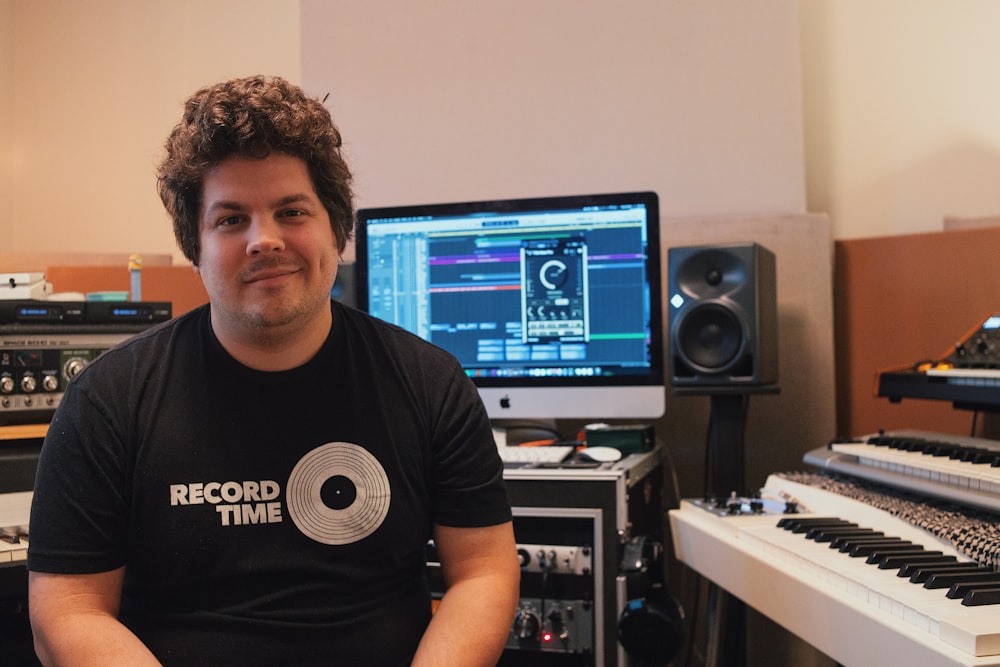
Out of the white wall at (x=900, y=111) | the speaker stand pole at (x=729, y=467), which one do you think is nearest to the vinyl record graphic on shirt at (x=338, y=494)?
the speaker stand pole at (x=729, y=467)

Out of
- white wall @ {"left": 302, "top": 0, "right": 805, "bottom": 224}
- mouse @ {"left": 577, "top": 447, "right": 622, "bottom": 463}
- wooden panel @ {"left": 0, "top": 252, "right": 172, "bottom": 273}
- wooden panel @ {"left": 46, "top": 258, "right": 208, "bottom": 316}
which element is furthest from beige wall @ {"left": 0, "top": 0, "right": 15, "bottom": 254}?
mouse @ {"left": 577, "top": 447, "right": 622, "bottom": 463}

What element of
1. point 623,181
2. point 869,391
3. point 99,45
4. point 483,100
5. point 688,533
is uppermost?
point 99,45

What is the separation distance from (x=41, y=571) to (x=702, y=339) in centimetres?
131

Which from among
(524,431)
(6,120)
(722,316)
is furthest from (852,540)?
(6,120)

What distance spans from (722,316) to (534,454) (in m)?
0.47

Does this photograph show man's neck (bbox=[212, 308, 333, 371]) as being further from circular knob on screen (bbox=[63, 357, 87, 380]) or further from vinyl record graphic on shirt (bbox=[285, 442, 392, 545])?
circular knob on screen (bbox=[63, 357, 87, 380])

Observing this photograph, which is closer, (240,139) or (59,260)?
(240,139)

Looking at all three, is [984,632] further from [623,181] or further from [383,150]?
[383,150]

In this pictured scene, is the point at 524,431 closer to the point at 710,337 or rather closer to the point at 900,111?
the point at 710,337

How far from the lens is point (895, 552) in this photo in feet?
4.11

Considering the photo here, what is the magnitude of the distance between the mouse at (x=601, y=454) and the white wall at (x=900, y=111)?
0.96 metres

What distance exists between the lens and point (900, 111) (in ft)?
7.81

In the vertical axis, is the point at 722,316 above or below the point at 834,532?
above

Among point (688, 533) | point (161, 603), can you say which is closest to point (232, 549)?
point (161, 603)
